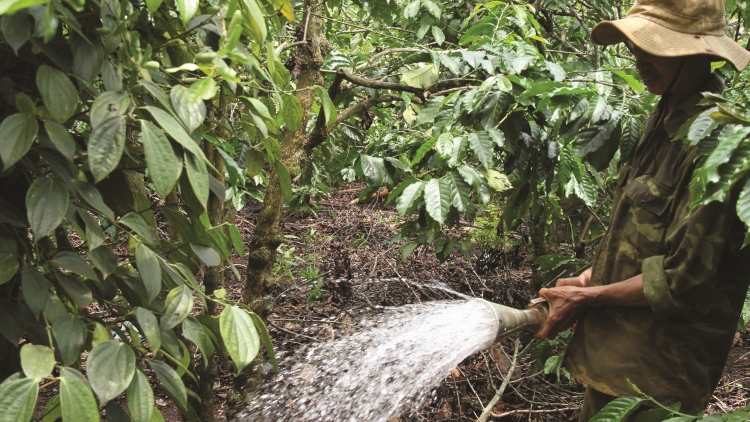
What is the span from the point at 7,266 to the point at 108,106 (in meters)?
0.32

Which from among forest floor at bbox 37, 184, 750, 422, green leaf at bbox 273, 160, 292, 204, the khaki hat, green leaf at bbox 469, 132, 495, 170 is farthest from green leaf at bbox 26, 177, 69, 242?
forest floor at bbox 37, 184, 750, 422

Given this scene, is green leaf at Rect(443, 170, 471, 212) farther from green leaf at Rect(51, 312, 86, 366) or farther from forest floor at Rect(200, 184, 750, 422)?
forest floor at Rect(200, 184, 750, 422)

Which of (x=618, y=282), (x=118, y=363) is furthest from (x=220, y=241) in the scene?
(x=618, y=282)

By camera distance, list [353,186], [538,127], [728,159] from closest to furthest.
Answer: [728,159]
[538,127]
[353,186]

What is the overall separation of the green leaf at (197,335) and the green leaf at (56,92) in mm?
462

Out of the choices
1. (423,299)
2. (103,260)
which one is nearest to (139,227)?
(103,260)

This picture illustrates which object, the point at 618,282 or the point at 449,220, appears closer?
the point at 618,282

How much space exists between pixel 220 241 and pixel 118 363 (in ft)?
1.84

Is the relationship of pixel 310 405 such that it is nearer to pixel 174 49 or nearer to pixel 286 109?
pixel 286 109

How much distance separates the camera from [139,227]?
42.3 inches

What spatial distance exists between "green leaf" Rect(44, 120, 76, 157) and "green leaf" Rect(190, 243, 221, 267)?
1.18 feet

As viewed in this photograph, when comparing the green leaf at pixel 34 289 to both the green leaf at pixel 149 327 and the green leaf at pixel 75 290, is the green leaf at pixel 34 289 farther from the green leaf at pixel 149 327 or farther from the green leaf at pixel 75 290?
the green leaf at pixel 149 327

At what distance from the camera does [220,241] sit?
148cm

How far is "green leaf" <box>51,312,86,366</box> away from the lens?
3.07 ft
